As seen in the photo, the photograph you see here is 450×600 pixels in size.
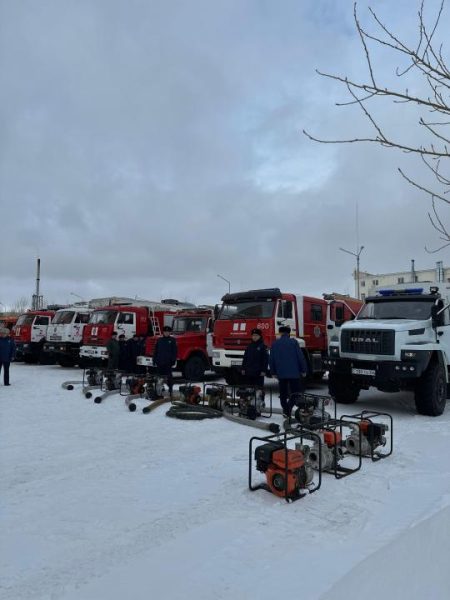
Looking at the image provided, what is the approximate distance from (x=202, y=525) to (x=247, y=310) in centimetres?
834

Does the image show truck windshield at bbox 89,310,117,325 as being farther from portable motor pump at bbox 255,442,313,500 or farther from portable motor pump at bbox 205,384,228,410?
portable motor pump at bbox 255,442,313,500

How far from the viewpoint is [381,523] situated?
410cm

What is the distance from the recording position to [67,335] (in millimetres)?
18234

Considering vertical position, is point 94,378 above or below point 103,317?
below

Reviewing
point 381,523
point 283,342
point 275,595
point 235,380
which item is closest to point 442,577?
point 275,595

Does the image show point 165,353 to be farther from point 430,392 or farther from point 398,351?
point 430,392

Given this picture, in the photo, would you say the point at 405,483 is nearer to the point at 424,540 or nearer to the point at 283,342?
the point at 424,540

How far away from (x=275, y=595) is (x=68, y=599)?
1.25 m

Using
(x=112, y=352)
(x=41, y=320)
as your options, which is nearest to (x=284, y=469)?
(x=112, y=352)

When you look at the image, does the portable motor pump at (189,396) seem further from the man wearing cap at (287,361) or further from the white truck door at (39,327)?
the white truck door at (39,327)

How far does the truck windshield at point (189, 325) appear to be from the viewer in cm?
1460

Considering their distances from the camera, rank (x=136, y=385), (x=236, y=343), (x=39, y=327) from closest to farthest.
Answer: (x=136, y=385)
(x=236, y=343)
(x=39, y=327)

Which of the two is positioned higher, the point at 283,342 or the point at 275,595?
the point at 283,342

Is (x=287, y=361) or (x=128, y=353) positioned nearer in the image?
(x=287, y=361)
